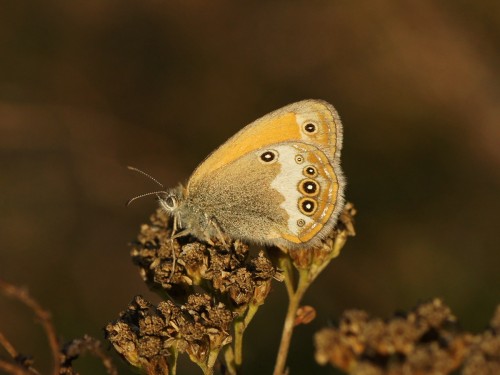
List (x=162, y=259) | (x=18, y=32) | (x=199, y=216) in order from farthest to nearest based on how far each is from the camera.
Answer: (x=18, y=32) → (x=199, y=216) → (x=162, y=259)

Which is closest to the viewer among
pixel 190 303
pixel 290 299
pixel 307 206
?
pixel 190 303

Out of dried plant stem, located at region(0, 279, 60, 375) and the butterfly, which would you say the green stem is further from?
dried plant stem, located at region(0, 279, 60, 375)

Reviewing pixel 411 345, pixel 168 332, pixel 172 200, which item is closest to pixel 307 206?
pixel 172 200

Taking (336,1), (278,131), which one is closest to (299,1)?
(336,1)

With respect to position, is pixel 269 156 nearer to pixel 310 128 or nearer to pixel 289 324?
pixel 310 128

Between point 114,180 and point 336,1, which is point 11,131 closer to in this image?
point 114,180
